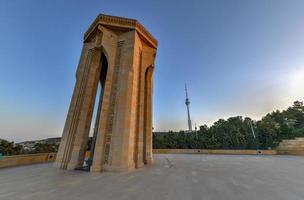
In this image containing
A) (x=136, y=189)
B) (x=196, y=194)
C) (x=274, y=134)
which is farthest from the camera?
(x=274, y=134)

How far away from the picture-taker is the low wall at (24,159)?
35.4ft

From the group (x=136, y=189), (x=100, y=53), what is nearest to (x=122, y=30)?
(x=100, y=53)

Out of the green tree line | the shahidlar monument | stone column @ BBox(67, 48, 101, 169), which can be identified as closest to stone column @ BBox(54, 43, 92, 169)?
the shahidlar monument

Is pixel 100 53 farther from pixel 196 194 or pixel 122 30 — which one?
pixel 196 194

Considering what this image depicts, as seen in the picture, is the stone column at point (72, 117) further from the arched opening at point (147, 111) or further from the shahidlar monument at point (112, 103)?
the arched opening at point (147, 111)

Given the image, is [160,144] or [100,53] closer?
[100,53]

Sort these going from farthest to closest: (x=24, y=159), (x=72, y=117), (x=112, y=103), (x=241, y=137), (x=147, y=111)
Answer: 1. (x=241, y=137)
2. (x=147, y=111)
3. (x=24, y=159)
4. (x=72, y=117)
5. (x=112, y=103)

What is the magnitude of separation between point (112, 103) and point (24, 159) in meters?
9.60

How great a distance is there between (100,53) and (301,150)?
1473 inches

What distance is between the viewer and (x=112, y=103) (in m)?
11.1

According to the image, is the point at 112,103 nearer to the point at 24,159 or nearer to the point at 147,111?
the point at 147,111

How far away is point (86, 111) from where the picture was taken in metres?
11.6

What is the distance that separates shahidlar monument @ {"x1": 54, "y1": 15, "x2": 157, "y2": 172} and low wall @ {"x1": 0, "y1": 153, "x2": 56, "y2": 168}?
11.8 feet

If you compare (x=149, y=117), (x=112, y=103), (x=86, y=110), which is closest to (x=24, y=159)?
(x=86, y=110)
